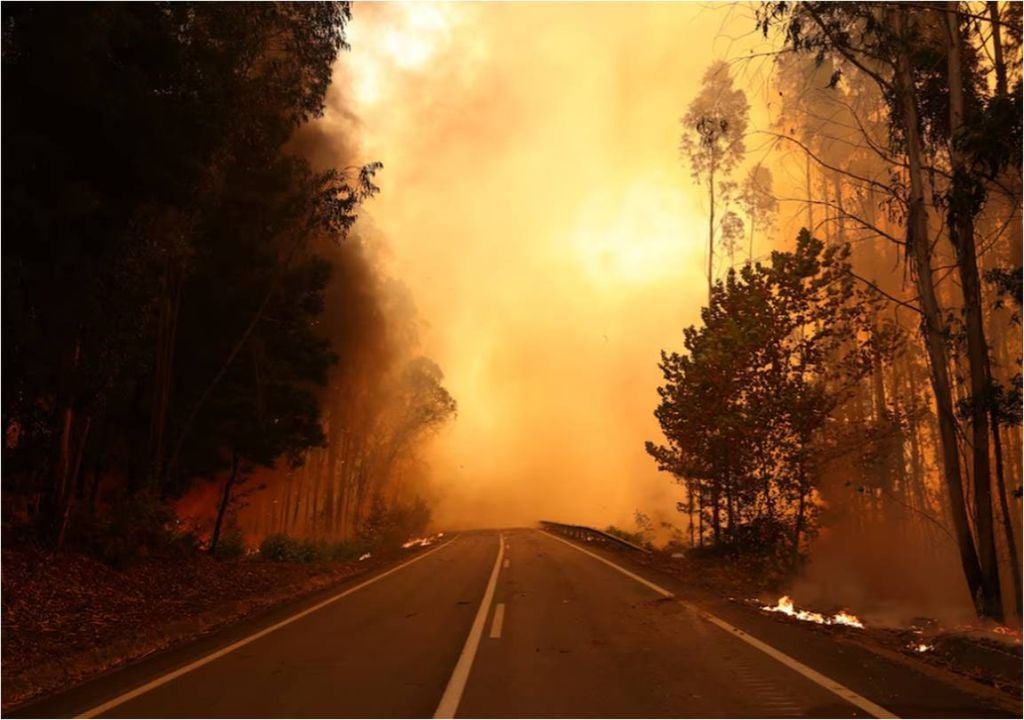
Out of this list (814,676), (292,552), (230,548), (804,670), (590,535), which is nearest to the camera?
(814,676)

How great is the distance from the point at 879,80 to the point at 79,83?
39.0 ft

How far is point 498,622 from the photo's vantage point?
9164mm

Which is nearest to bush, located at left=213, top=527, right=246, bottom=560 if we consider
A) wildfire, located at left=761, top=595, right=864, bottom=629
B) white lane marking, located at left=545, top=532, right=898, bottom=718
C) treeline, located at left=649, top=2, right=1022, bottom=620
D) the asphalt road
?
the asphalt road

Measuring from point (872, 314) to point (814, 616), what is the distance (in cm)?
1039

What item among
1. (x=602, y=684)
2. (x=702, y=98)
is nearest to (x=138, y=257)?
(x=602, y=684)

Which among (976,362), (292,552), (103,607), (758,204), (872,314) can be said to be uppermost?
(758,204)

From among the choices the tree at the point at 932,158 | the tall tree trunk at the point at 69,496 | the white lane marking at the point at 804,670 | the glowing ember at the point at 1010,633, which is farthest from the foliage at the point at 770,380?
the tall tree trunk at the point at 69,496

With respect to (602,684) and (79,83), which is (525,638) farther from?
(79,83)

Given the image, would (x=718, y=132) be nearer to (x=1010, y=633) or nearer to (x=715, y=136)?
(x=715, y=136)

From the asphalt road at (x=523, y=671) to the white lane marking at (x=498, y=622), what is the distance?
0.03 meters

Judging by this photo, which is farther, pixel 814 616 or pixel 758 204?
pixel 758 204

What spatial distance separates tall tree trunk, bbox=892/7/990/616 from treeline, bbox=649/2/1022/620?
0.11ft

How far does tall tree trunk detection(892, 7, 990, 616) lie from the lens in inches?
388

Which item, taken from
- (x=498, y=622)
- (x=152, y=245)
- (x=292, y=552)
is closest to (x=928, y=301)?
(x=498, y=622)
